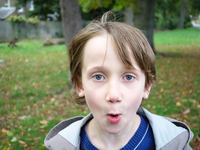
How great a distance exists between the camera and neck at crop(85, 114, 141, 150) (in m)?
1.70

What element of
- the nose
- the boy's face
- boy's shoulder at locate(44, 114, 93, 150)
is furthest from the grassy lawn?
the nose

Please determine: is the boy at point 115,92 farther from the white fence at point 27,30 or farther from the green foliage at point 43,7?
the green foliage at point 43,7

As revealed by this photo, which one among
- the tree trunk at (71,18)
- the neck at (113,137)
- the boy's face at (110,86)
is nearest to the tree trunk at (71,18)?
the tree trunk at (71,18)

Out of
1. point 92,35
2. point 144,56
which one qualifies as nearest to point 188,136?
point 144,56

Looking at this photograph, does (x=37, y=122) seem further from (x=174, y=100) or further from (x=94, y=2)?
(x=94, y=2)

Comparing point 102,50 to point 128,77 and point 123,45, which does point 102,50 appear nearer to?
point 123,45

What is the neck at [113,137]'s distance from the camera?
5.57 ft

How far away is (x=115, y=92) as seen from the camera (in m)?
1.34

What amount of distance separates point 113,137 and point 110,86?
0.54m

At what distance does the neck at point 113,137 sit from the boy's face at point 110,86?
0.30 m

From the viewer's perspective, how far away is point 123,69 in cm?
140

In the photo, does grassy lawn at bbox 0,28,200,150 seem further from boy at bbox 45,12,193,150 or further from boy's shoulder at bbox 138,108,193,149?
boy's shoulder at bbox 138,108,193,149

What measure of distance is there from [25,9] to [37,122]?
24159 millimetres

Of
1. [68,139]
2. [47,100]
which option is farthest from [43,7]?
[68,139]
